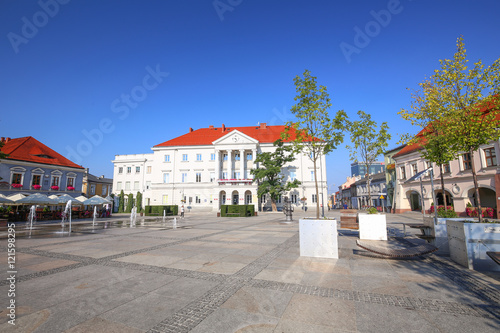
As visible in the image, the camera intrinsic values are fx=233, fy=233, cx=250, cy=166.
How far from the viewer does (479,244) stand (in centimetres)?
583

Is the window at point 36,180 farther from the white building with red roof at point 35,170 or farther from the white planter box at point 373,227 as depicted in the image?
the white planter box at point 373,227

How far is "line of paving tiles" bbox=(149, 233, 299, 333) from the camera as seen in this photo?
10.5ft

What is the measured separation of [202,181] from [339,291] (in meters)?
47.4

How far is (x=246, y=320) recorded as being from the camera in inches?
132

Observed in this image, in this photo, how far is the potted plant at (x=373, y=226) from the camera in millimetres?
9911

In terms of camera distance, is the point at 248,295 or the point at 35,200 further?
the point at 35,200

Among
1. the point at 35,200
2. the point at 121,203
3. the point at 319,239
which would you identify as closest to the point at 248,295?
the point at 319,239

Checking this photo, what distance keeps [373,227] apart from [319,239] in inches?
168

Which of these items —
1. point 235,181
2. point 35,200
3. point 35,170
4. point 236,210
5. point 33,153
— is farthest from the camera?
point 235,181

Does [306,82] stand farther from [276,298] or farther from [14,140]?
[14,140]

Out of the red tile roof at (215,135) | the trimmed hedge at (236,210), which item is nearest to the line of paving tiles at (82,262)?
the trimmed hedge at (236,210)

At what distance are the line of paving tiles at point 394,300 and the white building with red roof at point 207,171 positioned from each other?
39.3 metres

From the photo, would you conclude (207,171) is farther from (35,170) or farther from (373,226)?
(373,226)

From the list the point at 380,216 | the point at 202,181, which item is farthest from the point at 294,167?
the point at 380,216
